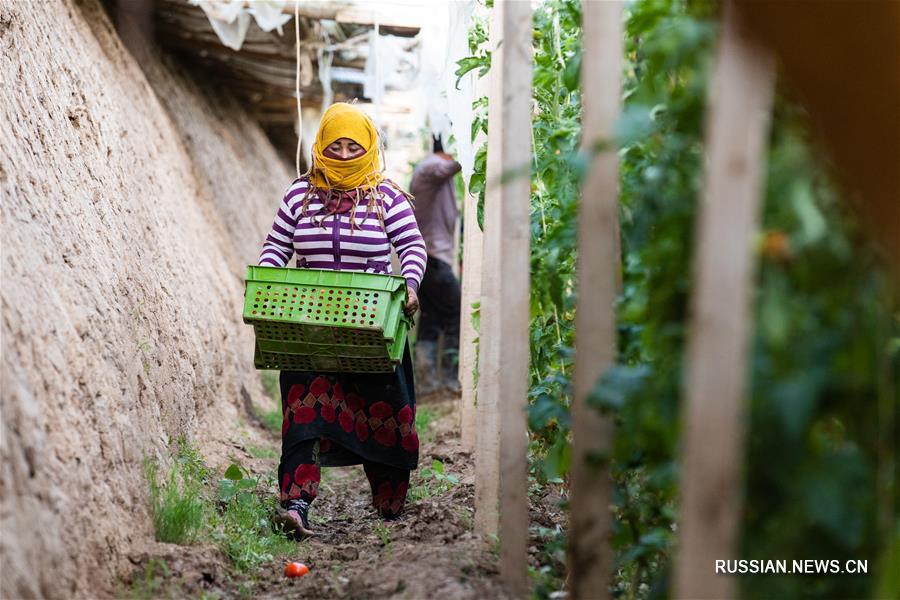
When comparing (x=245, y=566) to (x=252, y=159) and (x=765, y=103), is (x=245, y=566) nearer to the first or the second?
(x=765, y=103)

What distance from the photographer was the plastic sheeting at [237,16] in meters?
7.76

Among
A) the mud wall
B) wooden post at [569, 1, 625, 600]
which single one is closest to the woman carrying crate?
the mud wall

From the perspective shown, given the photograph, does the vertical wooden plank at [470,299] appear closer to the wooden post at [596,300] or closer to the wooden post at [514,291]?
the wooden post at [514,291]

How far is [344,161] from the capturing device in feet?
15.1

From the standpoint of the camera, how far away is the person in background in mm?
8531

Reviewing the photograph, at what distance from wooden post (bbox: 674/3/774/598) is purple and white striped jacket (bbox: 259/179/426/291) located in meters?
2.52

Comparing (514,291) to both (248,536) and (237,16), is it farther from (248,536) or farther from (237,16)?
(237,16)

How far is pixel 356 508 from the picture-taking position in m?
5.36

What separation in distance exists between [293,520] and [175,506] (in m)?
0.61

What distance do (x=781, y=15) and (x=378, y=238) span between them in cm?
256

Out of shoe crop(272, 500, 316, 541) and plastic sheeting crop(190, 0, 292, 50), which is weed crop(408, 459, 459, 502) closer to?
shoe crop(272, 500, 316, 541)

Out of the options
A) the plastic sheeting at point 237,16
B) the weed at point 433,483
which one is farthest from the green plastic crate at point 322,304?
the plastic sheeting at point 237,16

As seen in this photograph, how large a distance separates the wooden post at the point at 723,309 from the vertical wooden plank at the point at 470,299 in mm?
3758

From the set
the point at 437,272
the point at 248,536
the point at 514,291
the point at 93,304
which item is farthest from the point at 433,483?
the point at 437,272
